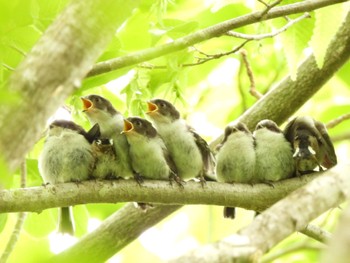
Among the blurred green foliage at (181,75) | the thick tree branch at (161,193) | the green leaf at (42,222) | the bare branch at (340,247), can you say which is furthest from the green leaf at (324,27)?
the green leaf at (42,222)

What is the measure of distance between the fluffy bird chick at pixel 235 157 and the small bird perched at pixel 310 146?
28cm

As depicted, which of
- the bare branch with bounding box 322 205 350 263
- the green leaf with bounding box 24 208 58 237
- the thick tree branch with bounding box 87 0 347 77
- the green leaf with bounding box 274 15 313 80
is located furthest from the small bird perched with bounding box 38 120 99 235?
the bare branch with bounding box 322 205 350 263

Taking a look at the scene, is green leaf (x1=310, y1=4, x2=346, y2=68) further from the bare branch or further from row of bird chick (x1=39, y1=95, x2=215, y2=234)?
the bare branch

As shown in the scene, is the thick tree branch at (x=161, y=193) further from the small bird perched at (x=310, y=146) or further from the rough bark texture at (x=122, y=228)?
the rough bark texture at (x=122, y=228)

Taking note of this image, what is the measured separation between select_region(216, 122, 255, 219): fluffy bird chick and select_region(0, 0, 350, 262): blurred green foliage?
390 millimetres

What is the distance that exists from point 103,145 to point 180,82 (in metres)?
0.62

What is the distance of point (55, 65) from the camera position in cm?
171

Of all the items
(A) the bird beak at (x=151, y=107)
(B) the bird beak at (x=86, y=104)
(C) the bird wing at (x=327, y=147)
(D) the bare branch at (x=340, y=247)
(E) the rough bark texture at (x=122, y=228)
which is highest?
(D) the bare branch at (x=340, y=247)

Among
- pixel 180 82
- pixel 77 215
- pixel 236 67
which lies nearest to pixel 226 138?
pixel 180 82

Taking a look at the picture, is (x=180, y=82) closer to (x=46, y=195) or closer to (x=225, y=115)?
(x=46, y=195)

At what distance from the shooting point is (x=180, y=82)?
455 cm

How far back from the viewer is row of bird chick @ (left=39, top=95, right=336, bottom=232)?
4.38m

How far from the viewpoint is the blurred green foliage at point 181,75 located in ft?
10.4

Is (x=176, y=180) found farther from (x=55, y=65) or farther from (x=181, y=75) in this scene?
(x=55, y=65)
